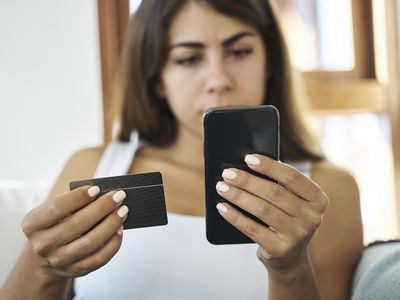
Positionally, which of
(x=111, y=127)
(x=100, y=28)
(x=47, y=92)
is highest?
(x=100, y=28)

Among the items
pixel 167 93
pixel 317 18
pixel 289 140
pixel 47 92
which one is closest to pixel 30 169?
pixel 47 92

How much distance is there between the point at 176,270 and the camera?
1063mm

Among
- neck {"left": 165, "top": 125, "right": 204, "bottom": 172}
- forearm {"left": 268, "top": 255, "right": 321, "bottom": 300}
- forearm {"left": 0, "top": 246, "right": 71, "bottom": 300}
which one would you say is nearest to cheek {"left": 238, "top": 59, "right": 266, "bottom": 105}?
neck {"left": 165, "top": 125, "right": 204, "bottom": 172}

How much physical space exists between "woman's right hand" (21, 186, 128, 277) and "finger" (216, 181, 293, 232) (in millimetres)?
147

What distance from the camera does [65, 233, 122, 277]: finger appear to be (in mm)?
767

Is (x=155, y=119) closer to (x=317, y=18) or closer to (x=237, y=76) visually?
(x=237, y=76)

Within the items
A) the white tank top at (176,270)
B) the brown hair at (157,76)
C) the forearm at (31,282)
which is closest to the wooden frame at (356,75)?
the brown hair at (157,76)

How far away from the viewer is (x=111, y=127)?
1646 millimetres

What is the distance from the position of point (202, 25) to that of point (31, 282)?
0.60 meters

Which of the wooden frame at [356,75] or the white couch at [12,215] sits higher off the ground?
the wooden frame at [356,75]

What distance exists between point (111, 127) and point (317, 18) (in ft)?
2.59

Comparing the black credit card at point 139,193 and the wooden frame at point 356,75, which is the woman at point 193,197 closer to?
the black credit card at point 139,193

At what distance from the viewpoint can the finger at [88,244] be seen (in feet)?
2.44

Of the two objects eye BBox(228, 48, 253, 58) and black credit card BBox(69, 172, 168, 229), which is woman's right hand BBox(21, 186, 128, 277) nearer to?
black credit card BBox(69, 172, 168, 229)
